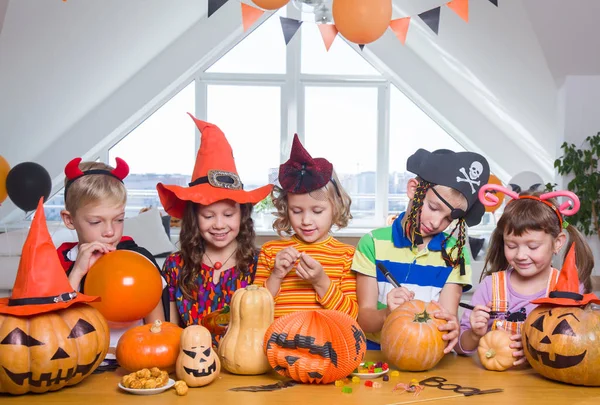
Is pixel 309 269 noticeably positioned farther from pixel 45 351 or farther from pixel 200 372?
pixel 45 351

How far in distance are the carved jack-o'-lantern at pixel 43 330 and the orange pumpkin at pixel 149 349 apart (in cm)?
10

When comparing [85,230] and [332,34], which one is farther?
[332,34]

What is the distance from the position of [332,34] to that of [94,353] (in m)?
4.16

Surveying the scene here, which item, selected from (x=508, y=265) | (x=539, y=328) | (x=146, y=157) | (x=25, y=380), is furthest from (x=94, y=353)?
(x=146, y=157)

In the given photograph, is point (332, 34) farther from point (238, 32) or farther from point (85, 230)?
point (238, 32)

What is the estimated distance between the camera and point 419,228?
1996 millimetres

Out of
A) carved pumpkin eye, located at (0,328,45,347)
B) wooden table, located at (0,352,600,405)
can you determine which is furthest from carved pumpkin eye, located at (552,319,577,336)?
carved pumpkin eye, located at (0,328,45,347)

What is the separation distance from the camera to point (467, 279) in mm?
2029

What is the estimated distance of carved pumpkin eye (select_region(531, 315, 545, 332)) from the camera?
1545 millimetres

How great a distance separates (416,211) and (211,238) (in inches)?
25.8

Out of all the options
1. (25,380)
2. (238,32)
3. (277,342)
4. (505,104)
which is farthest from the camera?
(238,32)

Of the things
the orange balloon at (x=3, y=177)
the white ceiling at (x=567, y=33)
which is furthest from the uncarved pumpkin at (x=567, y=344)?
the orange balloon at (x=3, y=177)

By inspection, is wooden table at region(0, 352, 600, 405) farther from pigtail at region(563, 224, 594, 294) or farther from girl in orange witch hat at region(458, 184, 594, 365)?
pigtail at region(563, 224, 594, 294)

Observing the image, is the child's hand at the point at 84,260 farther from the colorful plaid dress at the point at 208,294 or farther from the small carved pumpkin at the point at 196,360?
the small carved pumpkin at the point at 196,360
